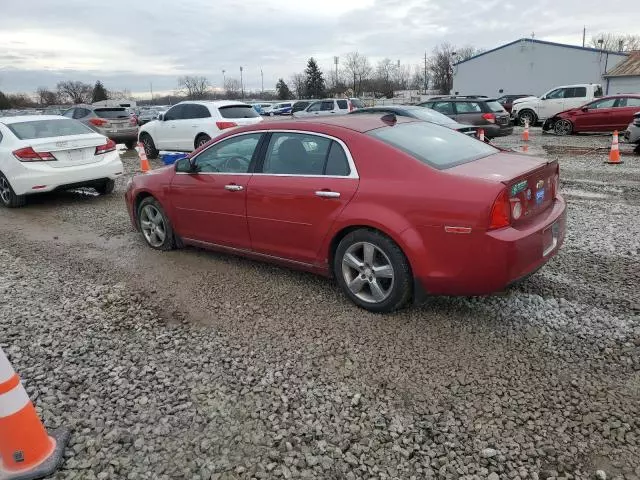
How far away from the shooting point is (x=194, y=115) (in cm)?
1362

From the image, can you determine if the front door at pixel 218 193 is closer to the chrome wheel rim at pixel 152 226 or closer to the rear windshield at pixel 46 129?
the chrome wheel rim at pixel 152 226

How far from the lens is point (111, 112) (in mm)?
17578

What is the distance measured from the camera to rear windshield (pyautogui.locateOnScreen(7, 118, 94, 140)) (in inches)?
336

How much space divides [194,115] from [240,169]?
9607 mm

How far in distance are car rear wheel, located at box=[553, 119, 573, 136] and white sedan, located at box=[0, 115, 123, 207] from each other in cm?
1553

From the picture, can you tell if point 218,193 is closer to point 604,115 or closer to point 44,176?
point 44,176

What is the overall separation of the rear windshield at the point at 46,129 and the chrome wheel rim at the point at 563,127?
1588 cm

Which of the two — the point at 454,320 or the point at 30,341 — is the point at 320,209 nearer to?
the point at 454,320

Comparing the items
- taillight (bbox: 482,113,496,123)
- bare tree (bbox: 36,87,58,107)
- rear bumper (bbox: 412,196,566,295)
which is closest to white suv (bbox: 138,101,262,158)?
taillight (bbox: 482,113,496,123)

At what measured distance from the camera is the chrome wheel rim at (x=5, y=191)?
851cm

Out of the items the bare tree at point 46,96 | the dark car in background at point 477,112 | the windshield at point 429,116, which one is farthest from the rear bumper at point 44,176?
the bare tree at point 46,96

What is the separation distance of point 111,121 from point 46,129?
29.5 ft

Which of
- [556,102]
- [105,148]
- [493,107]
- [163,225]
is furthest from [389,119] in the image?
[556,102]

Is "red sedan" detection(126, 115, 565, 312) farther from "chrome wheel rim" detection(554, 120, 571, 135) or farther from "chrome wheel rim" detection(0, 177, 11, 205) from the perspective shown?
"chrome wheel rim" detection(554, 120, 571, 135)
